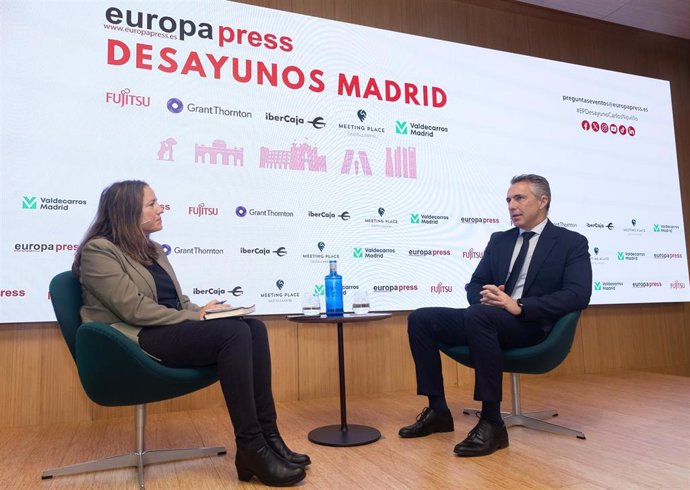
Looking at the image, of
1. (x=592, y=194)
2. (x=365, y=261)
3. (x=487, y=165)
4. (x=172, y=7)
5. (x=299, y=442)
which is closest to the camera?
(x=299, y=442)

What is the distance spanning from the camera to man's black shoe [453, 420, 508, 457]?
1.98m

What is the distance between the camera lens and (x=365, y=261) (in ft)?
10.8

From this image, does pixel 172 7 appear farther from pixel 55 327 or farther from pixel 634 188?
pixel 634 188

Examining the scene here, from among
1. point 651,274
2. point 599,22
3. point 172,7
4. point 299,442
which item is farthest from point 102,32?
point 651,274

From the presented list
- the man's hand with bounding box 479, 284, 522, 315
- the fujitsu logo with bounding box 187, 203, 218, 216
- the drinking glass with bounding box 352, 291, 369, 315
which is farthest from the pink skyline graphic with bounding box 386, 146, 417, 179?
the man's hand with bounding box 479, 284, 522, 315

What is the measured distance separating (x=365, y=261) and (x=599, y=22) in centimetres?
318

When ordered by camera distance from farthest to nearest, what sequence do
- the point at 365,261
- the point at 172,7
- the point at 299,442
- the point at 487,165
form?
the point at 487,165 < the point at 365,261 < the point at 172,7 < the point at 299,442

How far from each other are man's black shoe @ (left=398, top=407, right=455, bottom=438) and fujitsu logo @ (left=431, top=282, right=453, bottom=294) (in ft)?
3.96

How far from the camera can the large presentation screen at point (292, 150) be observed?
2709 millimetres

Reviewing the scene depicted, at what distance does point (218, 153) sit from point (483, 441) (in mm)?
2074

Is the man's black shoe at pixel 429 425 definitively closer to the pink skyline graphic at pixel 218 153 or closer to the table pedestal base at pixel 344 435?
the table pedestal base at pixel 344 435

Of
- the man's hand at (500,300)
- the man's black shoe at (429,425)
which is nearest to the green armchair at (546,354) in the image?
the man's hand at (500,300)

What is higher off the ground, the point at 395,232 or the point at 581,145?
the point at 581,145

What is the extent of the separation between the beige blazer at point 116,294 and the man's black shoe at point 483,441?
113cm
